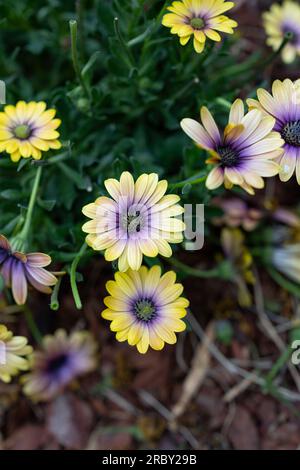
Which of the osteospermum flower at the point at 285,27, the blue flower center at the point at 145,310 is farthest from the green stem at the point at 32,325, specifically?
the osteospermum flower at the point at 285,27

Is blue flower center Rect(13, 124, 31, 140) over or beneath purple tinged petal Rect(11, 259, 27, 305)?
over

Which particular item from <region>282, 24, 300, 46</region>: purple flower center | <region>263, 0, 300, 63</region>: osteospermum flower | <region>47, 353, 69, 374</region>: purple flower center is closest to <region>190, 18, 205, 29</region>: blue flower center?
<region>263, 0, 300, 63</region>: osteospermum flower

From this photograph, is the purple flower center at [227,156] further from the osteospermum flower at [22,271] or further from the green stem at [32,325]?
the green stem at [32,325]

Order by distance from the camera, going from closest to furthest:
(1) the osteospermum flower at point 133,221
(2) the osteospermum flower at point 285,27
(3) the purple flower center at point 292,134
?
(1) the osteospermum flower at point 133,221 < (3) the purple flower center at point 292,134 < (2) the osteospermum flower at point 285,27

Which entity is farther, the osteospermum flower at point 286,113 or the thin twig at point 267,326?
the thin twig at point 267,326

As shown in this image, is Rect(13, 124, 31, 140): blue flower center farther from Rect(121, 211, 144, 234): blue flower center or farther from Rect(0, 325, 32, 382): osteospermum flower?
Rect(0, 325, 32, 382): osteospermum flower

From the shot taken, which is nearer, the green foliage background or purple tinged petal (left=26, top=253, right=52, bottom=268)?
purple tinged petal (left=26, top=253, right=52, bottom=268)

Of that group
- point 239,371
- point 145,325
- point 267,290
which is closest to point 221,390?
point 239,371
